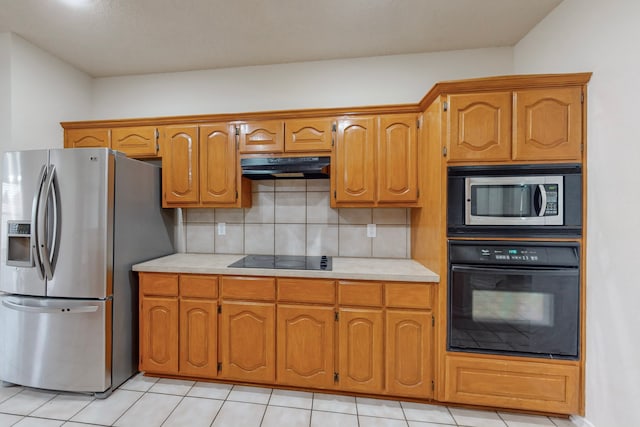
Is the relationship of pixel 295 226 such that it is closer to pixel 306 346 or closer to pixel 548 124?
pixel 306 346

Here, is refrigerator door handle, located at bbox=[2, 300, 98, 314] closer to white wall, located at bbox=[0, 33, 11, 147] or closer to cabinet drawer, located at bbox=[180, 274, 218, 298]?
cabinet drawer, located at bbox=[180, 274, 218, 298]

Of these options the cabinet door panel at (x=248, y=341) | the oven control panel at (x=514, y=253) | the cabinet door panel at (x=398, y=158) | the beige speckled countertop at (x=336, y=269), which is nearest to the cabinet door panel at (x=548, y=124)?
the oven control panel at (x=514, y=253)

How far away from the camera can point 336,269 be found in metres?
2.01

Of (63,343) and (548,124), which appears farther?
(63,343)

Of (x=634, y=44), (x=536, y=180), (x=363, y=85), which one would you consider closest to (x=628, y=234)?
(x=536, y=180)

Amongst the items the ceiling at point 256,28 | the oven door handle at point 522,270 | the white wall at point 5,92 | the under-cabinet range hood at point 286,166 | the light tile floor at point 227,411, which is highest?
the ceiling at point 256,28

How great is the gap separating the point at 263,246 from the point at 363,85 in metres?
1.74

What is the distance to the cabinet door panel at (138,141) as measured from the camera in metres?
2.42

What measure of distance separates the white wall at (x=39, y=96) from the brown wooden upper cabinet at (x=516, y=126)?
10.6 ft

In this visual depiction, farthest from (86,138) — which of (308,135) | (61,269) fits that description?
(308,135)

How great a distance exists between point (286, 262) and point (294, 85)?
63.8 inches

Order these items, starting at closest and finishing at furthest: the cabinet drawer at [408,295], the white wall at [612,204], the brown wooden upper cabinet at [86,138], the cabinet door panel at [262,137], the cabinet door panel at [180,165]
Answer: the white wall at [612,204], the cabinet drawer at [408,295], the cabinet door panel at [262,137], the cabinet door panel at [180,165], the brown wooden upper cabinet at [86,138]

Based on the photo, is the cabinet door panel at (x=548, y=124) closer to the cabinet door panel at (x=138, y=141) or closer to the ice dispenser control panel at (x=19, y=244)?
the cabinet door panel at (x=138, y=141)

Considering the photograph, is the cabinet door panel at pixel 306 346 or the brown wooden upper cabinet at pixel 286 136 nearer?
the cabinet door panel at pixel 306 346
